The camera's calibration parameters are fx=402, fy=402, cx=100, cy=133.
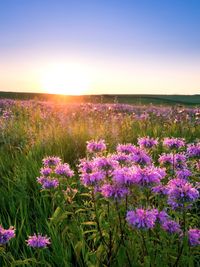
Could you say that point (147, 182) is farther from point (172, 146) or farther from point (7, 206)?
point (7, 206)

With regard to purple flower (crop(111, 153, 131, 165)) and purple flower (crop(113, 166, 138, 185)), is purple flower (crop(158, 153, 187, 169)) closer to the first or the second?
purple flower (crop(111, 153, 131, 165))

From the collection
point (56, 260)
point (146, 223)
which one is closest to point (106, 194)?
point (146, 223)

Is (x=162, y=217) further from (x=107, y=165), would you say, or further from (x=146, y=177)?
(x=107, y=165)

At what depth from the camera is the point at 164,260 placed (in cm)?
284

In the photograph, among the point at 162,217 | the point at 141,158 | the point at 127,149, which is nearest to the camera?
the point at 162,217

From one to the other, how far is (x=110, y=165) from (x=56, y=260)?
1.34 meters

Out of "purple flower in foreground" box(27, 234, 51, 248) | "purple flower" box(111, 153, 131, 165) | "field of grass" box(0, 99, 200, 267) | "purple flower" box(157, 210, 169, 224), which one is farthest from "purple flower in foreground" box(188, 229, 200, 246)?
"purple flower in foreground" box(27, 234, 51, 248)

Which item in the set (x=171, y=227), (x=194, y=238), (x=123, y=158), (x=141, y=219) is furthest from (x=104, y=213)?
(x=141, y=219)

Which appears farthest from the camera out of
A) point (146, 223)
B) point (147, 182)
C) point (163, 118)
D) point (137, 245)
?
point (163, 118)

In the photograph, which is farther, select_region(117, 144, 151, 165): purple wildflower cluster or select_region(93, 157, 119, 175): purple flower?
select_region(117, 144, 151, 165): purple wildflower cluster

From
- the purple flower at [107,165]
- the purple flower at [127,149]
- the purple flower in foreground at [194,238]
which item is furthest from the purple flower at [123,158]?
the purple flower in foreground at [194,238]

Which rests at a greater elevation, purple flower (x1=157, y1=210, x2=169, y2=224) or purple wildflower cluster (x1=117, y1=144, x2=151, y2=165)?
purple wildflower cluster (x1=117, y1=144, x2=151, y2=165)

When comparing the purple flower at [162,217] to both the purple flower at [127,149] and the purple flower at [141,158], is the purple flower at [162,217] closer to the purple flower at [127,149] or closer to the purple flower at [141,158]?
the purple flower at [141,158]

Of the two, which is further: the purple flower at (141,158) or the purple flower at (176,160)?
the purple flower at (176,160)
